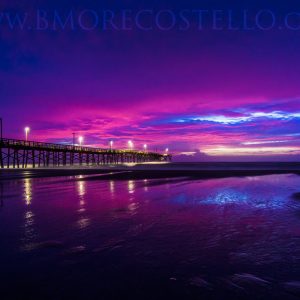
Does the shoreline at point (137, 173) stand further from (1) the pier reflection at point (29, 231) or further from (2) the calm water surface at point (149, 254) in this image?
(2) the calm water surface at point (149, 254)

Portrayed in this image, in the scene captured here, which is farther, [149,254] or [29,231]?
[29,231]

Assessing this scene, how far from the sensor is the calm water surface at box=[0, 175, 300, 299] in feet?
14.3

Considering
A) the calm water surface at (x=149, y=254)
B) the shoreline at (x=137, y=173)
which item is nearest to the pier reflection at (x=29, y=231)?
the calm water surface at (x=149, y=254)

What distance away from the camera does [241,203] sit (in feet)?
41.9

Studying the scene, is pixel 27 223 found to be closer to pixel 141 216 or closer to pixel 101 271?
pixel 141 216

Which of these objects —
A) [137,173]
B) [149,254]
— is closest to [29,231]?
[149,254]

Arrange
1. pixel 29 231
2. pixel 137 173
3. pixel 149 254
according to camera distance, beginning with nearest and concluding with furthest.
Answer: pixel 149 254 < pixel 29 231 < pixel 137 173

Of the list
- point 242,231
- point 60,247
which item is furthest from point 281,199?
point 60,247

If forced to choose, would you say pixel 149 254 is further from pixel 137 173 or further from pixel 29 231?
pixel 137 173

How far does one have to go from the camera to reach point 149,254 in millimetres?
5887

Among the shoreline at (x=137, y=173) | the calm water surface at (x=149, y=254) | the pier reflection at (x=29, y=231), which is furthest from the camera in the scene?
the shoreline at (x=137, y=173)

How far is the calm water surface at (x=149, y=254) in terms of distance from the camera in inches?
171

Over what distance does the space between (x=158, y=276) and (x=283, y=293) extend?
1653mm

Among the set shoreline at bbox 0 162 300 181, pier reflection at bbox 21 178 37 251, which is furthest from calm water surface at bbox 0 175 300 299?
shoreline at bbox 0 162 300 181
